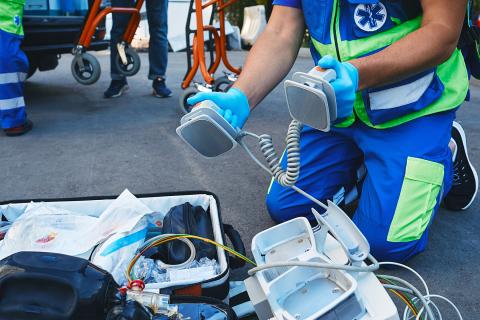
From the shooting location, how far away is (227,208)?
196 centimetres

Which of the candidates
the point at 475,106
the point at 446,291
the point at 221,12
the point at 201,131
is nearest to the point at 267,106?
the point at 221,12

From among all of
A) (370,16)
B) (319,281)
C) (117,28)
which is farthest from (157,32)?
(319,281)

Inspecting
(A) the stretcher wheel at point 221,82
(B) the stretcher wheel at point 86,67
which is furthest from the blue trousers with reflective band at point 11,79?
(A) the stretcher wheel at point 221,82

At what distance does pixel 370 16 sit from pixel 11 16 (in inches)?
79.0

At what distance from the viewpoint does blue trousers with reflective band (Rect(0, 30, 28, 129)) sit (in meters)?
2.63

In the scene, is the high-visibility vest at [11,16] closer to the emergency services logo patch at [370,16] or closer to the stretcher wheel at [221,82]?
the stretcher wheel at [221,82]

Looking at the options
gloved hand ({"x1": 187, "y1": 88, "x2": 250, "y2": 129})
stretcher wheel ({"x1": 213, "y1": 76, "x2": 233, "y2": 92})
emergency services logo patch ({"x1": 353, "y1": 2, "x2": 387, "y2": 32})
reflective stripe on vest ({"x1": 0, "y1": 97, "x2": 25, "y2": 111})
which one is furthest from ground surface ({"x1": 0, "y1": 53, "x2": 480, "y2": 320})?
emergency services logo patch ({"x1": 353, "y1": 2, "x2": 387, "y2": 32})

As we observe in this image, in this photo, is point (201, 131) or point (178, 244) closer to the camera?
point (201, 131)

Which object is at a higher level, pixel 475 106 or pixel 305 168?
pixel 305 168

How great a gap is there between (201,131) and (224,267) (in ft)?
1.15

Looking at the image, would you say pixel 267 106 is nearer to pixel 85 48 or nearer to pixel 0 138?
pixel 85 48

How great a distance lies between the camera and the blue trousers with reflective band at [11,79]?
2631 mm

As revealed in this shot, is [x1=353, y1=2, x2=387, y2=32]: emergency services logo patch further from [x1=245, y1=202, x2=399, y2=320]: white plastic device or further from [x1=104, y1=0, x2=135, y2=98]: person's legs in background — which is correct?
[x1=104, y1=0, x2=135, y2=98]: person's legs in background

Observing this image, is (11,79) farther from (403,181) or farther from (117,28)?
(403,181)
